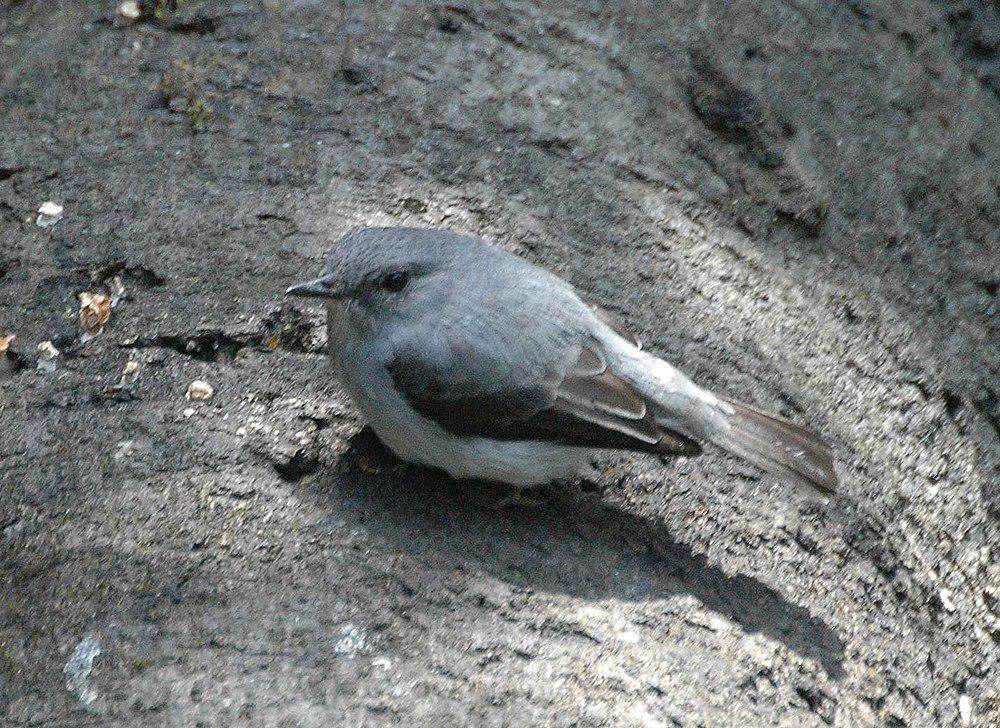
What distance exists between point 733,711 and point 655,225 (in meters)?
2.41

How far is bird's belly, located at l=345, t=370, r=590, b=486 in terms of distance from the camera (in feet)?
13.6

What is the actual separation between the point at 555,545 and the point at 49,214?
2705 millimetres

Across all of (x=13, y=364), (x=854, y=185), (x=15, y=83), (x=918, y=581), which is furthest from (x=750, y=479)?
(x=15, y=83)

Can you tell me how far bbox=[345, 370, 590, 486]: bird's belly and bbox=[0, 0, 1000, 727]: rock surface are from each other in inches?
7.5

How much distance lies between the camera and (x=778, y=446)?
4348 mm

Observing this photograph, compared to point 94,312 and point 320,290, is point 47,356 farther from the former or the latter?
point 320,290

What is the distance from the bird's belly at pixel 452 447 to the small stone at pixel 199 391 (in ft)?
2.08

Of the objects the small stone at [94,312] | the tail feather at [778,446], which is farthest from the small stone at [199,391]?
the tail feather at [778,446]

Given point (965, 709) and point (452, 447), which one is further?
point (965, 709)

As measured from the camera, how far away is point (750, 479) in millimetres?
4637

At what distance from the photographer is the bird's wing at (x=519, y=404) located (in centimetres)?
408

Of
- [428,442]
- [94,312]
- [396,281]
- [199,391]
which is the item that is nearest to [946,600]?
[428,442]

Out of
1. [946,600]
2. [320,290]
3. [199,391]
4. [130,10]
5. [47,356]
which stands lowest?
[47,356]

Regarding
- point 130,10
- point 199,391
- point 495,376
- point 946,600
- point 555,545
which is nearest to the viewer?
point 495,376
